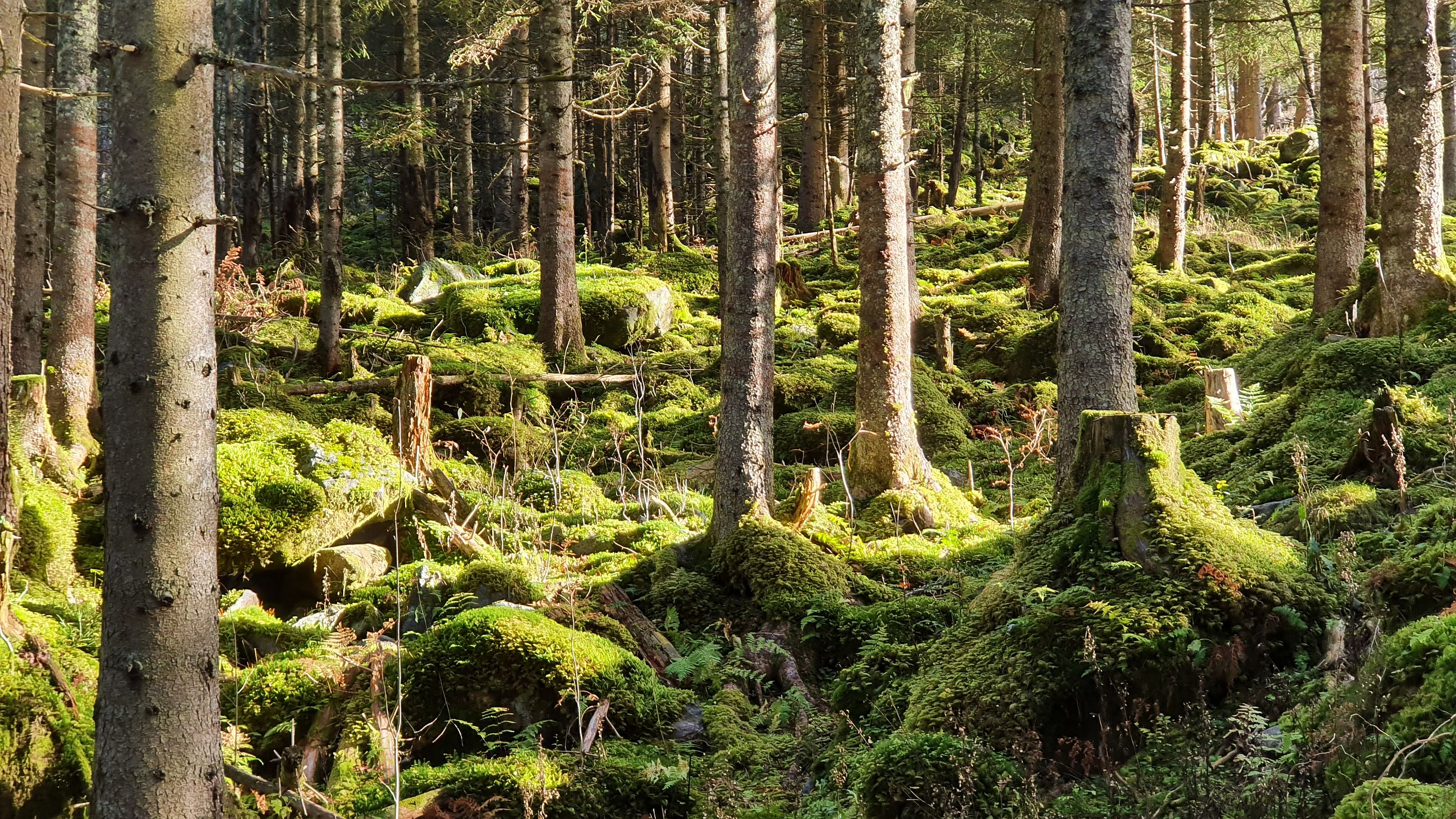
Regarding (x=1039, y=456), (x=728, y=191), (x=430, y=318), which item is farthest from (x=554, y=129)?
(x=1039, y=456)

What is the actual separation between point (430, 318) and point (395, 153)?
56.5 ft

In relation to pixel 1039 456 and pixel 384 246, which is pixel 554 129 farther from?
pixel 384 246

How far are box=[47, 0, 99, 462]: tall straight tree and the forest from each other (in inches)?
1.5

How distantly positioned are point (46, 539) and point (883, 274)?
636cm

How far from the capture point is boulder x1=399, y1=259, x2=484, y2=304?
16125 millimetres

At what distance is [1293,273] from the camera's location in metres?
16.9

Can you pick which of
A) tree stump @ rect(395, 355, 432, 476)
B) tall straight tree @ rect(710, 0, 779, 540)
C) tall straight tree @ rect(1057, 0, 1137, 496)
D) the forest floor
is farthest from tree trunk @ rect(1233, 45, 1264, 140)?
tree stump @ rect(395, 355, 432, 476)

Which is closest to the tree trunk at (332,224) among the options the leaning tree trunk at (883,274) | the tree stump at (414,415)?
the tree stump at (414,415)

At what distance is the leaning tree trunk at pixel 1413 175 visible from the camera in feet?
27.5

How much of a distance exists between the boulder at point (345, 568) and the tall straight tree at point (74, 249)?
2.92 metres

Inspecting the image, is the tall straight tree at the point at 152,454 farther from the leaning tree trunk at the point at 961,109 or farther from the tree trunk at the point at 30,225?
the leaning tree trunk at the point at 961,109

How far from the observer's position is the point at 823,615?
6078mm

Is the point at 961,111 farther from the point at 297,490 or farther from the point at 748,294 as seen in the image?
the point at 297,490

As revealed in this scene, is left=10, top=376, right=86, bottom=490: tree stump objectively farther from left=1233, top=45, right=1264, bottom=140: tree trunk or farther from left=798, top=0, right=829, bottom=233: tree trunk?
left=1233, top=45, right=1264, bottom=140: tree trunk
